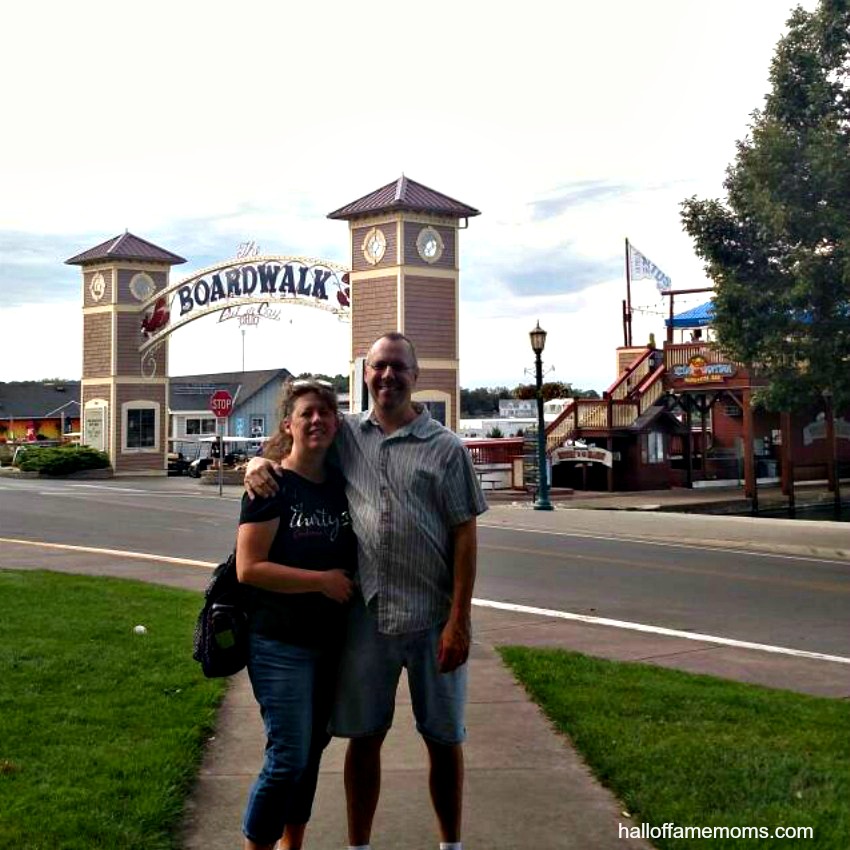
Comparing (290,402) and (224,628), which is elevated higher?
(290,402)

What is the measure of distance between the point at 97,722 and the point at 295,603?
2.65m

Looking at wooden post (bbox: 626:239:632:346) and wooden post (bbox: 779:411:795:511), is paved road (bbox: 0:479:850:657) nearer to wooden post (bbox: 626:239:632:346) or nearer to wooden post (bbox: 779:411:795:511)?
wooden post (bbox: 779:411:795:511)

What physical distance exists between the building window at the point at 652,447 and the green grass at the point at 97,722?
79.6 feet

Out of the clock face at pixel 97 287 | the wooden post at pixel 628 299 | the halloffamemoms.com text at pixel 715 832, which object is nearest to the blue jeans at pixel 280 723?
the halloffamemoms.com text at pixel 715 832

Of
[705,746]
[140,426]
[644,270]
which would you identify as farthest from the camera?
[644,270]

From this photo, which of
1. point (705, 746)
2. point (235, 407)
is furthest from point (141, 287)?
point (705, 746)

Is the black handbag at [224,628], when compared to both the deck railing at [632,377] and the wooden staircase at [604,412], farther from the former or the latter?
the deck railing at [632,377]

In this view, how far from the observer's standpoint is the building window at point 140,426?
1672 inches

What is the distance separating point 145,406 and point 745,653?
3654 cm

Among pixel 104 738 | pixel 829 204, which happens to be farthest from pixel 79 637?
pixel 829 204

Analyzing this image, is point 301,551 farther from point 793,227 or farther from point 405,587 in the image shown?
point 793,227

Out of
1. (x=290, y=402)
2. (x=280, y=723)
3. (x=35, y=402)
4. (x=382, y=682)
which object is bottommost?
(x=280, y=723)

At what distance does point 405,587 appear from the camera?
4.05 m

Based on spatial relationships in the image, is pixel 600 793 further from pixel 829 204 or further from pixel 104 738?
pixel 829 204
